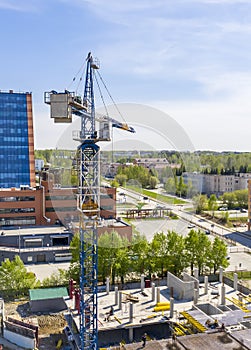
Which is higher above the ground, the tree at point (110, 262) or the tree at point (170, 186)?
the tree at point (170, 186)

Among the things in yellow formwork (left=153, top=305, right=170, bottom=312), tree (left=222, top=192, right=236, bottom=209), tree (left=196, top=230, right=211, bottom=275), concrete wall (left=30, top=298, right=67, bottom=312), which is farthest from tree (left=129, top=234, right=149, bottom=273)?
tree (left=222, top=192, right=236, bottom=209)

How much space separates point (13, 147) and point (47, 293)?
18142 mm

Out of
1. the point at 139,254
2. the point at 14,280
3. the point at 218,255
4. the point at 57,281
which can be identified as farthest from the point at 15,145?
the point at 218,255

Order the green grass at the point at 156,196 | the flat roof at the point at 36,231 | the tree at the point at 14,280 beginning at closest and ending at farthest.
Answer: the tree at the point at 14,280, the green grass at the point at 156,196, the flat roof at the point at 36,231

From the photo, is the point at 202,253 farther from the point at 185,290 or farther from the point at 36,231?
the point at 36,231

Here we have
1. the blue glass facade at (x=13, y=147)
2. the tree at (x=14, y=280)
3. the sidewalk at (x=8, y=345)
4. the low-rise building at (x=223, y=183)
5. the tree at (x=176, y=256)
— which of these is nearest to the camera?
the sidewalk at (x=8, y=345)

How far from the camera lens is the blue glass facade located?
93.1 feet

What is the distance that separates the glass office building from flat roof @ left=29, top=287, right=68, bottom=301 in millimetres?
17268

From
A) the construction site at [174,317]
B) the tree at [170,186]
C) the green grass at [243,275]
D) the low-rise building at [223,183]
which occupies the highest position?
the tree at [170,186]

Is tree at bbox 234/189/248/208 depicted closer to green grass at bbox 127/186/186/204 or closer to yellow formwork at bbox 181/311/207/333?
green grass at bbox 127/186/186/204

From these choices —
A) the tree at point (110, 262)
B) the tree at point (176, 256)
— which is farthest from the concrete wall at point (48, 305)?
the tree at point (176, 256)

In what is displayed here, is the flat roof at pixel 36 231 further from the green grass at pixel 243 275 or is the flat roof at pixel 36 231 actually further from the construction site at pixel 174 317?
the green grass at pixel 243 275

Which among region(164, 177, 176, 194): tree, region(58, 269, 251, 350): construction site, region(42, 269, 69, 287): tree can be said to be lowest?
region(42, 269, 69, 287): tree

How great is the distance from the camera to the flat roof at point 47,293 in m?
11.8
